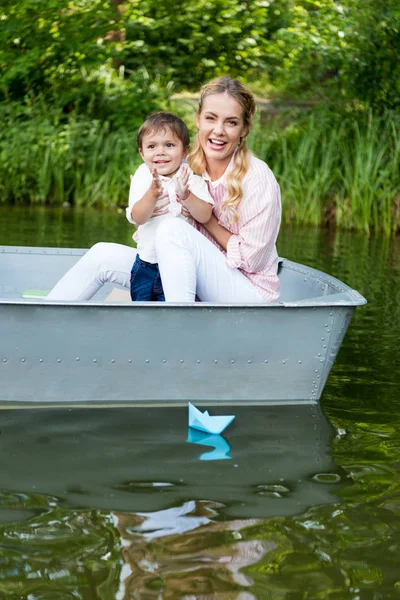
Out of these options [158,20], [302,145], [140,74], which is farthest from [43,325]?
[158,20]

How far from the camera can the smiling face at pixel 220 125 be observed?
3518mm

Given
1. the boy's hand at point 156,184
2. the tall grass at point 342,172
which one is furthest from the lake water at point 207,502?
the tall grass at point 342,172

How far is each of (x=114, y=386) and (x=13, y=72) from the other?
9082mm

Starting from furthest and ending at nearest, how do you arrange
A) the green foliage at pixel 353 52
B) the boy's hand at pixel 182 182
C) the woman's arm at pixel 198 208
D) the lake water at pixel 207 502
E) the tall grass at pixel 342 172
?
the green foliage at pixel 353 52, the tall grass at pixel 342 172, the woman's arm at pixel 198 208, the boy's hand at pixel 182 182, the lake water at pixel 207 502

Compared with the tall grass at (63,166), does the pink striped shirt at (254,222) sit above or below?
above

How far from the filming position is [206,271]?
3.63 meters

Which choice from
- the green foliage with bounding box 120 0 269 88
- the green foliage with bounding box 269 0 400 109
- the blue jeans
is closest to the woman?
the blue jeans

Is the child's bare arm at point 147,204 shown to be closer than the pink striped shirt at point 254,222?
Yes

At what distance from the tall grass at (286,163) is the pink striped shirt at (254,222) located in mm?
5328

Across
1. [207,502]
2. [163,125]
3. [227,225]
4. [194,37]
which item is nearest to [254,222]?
[227,225]

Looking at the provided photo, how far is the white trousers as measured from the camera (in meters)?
3.54

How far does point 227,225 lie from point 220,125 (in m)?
0.39

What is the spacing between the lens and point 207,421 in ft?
11.3

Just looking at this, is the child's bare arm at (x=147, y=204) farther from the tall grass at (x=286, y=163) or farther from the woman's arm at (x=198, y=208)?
the tall grass at (x=286, y=163)
